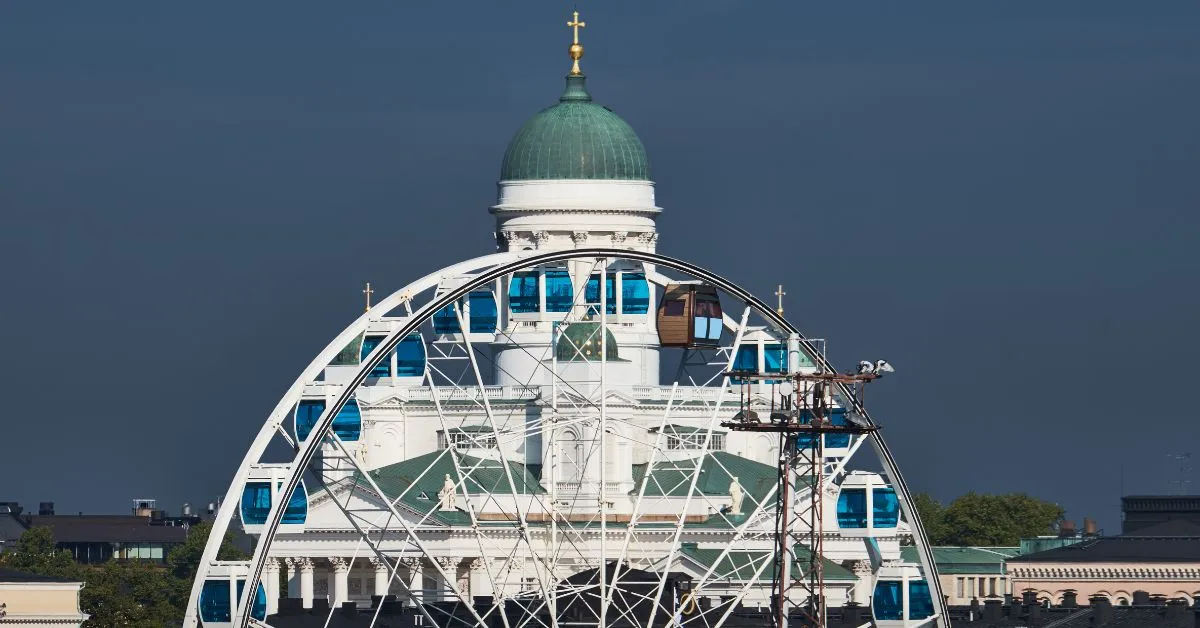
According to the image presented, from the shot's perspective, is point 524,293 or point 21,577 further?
point 21,577

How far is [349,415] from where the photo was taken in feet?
437

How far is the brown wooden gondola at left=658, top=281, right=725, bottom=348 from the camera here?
5157 inches

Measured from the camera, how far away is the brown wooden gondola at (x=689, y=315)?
131000mm

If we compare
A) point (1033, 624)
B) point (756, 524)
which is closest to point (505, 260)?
point (1033, 624)

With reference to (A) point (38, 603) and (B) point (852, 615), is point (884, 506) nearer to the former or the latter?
(B) point (852, 615)

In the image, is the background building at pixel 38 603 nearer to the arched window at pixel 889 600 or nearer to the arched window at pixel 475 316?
the arched window at pixel 475 316

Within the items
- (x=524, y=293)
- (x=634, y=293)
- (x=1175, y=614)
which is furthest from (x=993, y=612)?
(x=524, y=293)

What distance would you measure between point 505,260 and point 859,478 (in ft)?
35.5

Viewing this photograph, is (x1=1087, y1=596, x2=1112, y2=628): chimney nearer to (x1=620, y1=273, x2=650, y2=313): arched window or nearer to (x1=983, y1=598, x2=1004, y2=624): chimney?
(x1=983, y1=598, x2=1004, y2=624): chimney

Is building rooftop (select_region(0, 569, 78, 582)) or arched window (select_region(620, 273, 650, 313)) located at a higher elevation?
arched window (select_region(620, 273, 650, 313))

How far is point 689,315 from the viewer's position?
131 m

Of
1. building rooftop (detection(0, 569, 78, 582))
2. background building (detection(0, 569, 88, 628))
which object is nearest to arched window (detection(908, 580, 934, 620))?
background building (detection(0, 569, 88, 628))

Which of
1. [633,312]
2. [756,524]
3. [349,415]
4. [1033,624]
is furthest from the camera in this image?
[756,524]

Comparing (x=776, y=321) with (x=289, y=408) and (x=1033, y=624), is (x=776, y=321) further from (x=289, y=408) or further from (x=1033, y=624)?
(x=1033, y=624)
